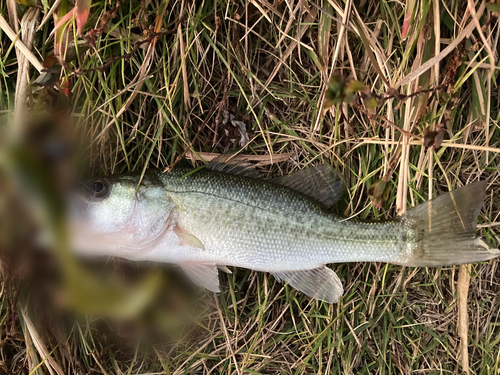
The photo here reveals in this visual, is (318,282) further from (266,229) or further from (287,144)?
(287,144)

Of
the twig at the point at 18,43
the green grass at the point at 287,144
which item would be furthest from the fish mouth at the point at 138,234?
the twig at the point at 18,43

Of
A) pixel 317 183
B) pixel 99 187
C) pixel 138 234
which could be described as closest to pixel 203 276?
pixel 138 234

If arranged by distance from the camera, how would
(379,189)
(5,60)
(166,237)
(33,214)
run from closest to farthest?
1. (33,214)
2. (379,189)
3. (166,237)
4. (5,60)

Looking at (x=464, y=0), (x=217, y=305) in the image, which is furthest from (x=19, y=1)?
(x=464, y=0)

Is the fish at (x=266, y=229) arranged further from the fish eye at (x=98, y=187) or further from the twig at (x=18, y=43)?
the twig at (x=18, y=43)

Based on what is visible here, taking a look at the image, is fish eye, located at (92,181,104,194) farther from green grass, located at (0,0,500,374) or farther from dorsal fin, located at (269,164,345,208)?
dorsal fin, located at (269,164,345,208)

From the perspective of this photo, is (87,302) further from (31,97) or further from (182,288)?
(31,97)
